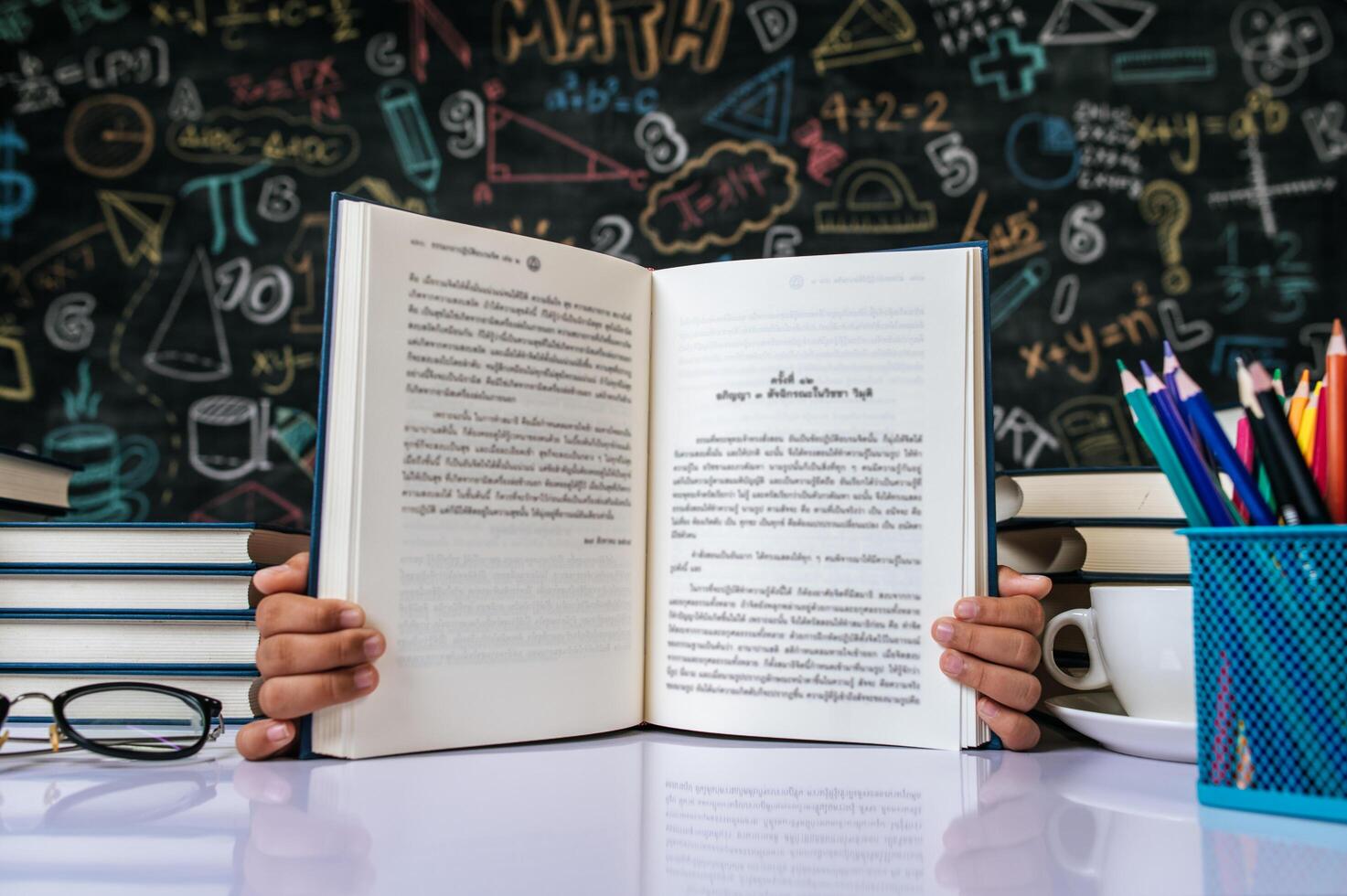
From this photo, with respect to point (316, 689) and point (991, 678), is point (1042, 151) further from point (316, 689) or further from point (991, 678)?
point (316, 689)

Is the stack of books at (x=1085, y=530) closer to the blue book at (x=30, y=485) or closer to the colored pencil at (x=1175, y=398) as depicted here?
the colored pencil at (x=1175, y=398)

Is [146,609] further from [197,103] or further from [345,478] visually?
[197,103]

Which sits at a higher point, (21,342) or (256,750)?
(21,342)

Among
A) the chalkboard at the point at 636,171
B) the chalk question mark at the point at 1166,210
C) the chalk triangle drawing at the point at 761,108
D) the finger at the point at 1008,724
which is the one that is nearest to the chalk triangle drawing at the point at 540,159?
the chalkboard at the point at 636,171

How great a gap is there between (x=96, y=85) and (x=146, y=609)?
1293mm

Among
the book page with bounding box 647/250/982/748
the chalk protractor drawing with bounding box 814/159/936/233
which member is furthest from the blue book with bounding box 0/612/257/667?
the chalk protractor drawing with bounding box 814/159/936/233

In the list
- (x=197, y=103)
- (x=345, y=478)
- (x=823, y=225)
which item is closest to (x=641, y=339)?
(x=345, y=478)

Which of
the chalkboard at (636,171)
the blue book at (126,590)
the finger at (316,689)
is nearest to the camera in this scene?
the finger at (316,689)

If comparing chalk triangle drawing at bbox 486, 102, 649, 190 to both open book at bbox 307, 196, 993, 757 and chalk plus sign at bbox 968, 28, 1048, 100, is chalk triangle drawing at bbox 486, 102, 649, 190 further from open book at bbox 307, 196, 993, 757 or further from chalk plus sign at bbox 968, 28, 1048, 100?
open book at bbox 307, 196, 993, 757

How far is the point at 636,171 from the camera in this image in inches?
64.7

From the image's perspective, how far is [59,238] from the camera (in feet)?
5.36

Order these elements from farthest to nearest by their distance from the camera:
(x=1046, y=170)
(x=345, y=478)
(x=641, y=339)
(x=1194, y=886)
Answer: (x=1046, y=170)
(x=641, y=339)
(x=345, y=478)
(x=1194, y=886)

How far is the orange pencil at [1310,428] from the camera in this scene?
0.52 metres

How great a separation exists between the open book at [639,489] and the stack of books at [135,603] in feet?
0.58
